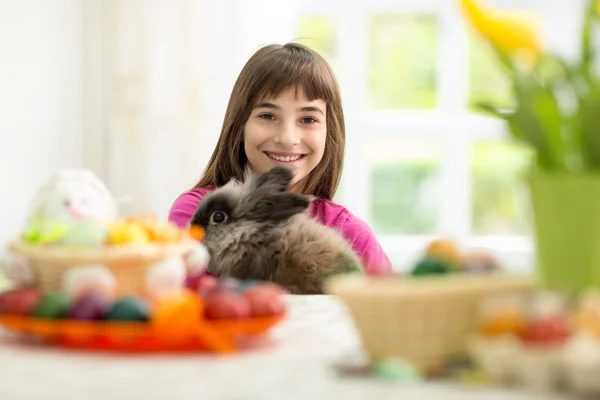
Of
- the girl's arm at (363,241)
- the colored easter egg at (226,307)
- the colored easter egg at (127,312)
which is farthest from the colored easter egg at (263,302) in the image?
the girl's arm at (363,241)

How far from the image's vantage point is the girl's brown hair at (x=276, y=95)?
7.57 ft

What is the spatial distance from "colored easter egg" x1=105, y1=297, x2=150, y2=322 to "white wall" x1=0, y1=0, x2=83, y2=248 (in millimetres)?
2266

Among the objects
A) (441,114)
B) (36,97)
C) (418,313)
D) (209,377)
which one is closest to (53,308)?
(209,377)

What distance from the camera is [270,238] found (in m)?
1.61

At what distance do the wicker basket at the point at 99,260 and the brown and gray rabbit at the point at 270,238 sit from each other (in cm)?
37

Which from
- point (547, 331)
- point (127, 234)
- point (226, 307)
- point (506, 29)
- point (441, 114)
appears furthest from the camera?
point (441, 114)

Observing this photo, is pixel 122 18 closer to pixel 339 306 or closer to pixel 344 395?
pixel 339 306

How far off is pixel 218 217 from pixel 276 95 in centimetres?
73

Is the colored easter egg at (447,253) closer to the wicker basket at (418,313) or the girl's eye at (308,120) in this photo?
the wicker basket at (418,313)

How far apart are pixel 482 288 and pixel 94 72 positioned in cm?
300

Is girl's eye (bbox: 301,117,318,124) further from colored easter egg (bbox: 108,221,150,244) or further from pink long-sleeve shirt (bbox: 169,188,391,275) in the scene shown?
colored easter egg (bbox: 108,221,150,244)

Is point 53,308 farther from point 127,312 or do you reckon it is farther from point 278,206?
point 278,206

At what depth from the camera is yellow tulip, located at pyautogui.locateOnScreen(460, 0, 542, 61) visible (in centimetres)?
100

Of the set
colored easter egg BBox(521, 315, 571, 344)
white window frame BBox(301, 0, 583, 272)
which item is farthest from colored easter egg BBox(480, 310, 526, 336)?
white window frame BBox(301, 0, 583, 272)
